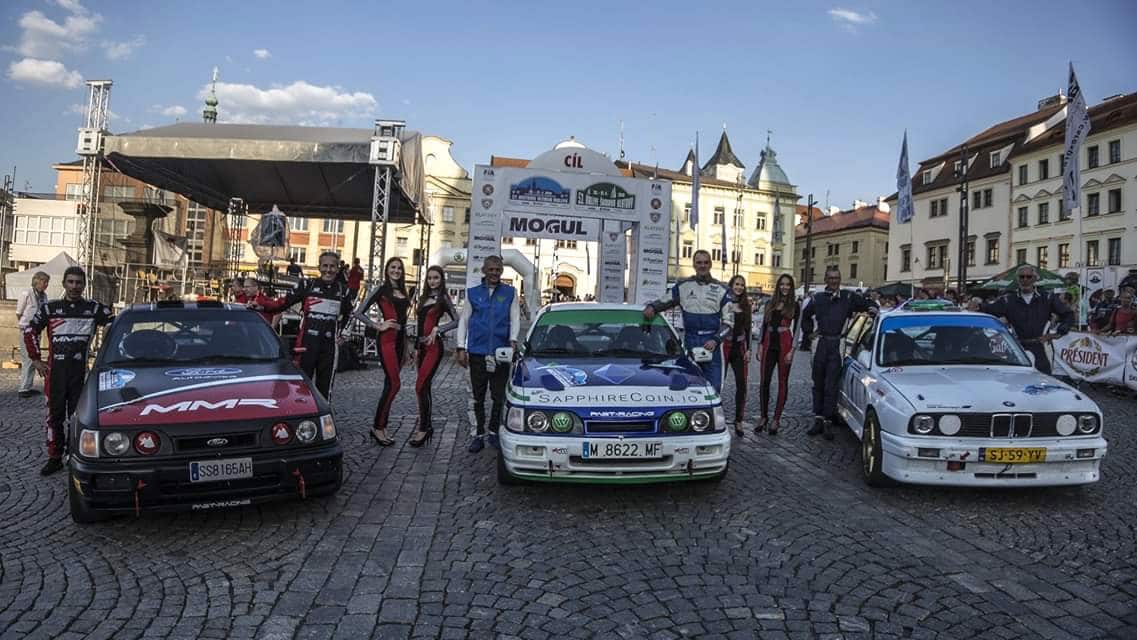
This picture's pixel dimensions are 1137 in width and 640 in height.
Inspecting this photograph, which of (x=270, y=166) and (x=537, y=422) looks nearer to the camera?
(x=537, y=422)

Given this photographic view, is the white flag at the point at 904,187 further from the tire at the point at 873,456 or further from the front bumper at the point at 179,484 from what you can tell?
the front bumper at the point at 179,484

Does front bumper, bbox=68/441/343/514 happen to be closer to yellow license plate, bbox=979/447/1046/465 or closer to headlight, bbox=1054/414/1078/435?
yellow license plate, bbox=979/447/1046/465

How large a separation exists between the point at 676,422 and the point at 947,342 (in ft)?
10.7

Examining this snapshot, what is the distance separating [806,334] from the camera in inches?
339

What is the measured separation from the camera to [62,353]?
20.9 feet

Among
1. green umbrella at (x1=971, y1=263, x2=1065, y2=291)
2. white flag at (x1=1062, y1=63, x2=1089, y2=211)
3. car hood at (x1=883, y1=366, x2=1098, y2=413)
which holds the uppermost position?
white flag at (x1=1062, y1=63, x2=1089, y2=211)

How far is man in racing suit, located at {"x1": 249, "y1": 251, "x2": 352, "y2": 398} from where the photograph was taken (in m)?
7.55

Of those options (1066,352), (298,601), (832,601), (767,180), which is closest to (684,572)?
(832,601)

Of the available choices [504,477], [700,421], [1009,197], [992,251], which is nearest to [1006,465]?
[700,421]

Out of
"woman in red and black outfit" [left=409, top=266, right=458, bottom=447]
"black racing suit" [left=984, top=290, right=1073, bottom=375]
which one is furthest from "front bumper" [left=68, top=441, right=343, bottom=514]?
"black racing suit" [left=984, top=290, right=1073, bottom=375]

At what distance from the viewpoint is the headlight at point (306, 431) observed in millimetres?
4879

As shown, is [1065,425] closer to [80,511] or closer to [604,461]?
[604,461]

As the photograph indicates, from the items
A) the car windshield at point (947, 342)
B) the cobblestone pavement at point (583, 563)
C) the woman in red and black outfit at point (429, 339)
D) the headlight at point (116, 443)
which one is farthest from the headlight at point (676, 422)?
the headlight at point (116, 443)

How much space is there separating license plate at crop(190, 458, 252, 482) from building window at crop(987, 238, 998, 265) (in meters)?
52.6
